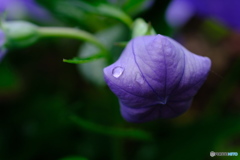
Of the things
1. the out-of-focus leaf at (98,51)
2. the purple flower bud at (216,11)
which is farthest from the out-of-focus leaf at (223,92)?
the out-of-focus leaf at (98,51)

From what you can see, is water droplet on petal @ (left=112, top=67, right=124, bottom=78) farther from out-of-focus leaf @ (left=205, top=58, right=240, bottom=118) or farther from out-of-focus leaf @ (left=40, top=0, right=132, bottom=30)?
out-of-focus leaf @ (left=205, top=58, right=240, bottom=118)

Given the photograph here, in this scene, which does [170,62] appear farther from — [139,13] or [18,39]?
[139,13]

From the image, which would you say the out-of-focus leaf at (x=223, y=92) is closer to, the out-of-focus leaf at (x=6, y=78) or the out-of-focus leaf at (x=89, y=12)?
the out-of-focus leaf at (x=89, y=12)

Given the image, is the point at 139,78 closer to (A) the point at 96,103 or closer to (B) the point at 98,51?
(B) the point at 98,51

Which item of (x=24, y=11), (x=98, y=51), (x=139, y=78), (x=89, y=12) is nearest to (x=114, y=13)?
(x=89, y=12)

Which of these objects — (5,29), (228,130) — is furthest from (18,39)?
(228,130)

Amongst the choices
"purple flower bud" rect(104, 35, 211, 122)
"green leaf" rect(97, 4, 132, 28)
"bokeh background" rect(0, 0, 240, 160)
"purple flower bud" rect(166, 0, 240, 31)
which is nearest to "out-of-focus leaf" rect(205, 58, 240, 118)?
"bokeh background" rect(0, 0, 240, 160)
